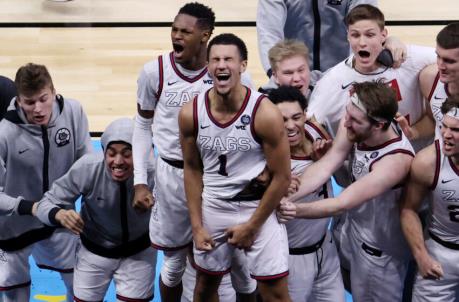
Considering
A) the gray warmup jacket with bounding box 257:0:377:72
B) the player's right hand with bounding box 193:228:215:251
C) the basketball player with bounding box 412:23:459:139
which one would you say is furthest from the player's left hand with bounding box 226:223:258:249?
the gray warmup jacket with bounding box 257:0:377:72

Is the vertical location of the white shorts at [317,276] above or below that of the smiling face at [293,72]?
below

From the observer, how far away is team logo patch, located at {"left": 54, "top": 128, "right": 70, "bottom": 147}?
519 cm

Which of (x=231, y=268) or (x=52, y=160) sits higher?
(x=52, y=160)

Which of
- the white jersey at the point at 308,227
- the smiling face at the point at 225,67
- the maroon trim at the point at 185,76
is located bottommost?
the white jersey at the point at 308,227

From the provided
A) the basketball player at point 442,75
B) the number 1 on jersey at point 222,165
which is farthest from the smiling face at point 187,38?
the basketball player at point 442,75

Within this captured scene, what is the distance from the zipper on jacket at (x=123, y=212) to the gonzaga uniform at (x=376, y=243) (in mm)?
1291

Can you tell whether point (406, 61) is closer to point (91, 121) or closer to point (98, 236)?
point (98, 236)

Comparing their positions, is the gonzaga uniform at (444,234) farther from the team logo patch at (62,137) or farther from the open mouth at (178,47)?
the team logo patch at (62,137)

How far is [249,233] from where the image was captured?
4516 millimetres

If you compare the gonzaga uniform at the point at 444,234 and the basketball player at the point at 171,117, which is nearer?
the gonzaga uniform at the point at 444,234

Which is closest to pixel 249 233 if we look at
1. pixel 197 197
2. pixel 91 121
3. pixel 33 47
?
pixel 197 197

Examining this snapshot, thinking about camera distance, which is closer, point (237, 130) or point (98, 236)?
point (237, 130)

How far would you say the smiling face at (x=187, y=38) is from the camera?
4.87m

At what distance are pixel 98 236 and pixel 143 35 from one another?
526cm
